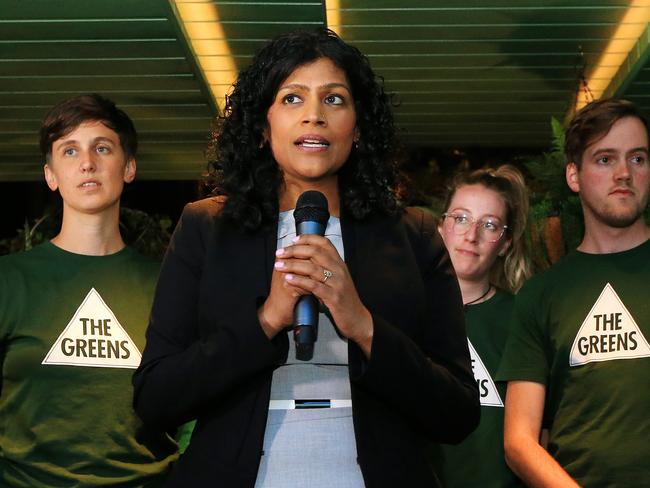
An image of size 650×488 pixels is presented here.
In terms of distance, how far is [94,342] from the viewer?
3.20m

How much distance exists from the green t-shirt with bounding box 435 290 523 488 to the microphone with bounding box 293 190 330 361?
1.24 meters

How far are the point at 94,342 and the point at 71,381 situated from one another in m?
0.13

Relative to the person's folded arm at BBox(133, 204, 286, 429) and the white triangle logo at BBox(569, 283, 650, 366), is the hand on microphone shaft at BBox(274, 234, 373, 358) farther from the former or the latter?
the white triangle logo at BBox(569, 283, 650, 366)

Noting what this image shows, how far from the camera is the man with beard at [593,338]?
2.99 meters

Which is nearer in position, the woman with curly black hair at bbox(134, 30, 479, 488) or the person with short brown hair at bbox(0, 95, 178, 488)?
the woman with curly black hair at bbox(134, 30, 479, 488)

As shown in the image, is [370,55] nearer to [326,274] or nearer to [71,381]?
[71,381]

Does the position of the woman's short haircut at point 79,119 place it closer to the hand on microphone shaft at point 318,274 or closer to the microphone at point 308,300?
the microphone at point 308,300

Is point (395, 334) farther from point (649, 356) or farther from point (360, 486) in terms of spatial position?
point (649, 356)

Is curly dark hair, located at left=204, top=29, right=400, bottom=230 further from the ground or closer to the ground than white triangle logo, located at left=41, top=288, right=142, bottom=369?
further from the ground

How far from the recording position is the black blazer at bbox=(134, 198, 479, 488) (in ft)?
6.76

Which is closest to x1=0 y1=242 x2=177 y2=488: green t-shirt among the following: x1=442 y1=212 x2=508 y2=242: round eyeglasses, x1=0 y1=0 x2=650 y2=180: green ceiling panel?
x1=442 y1=212 x2=508 y2=242: round eyeglasses

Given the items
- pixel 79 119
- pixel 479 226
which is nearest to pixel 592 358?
pixel 479 226

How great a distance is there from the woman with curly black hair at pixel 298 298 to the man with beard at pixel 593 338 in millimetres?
884

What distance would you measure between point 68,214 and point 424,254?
1.47m
